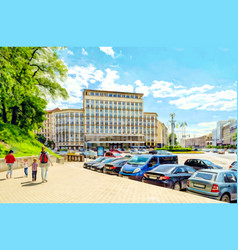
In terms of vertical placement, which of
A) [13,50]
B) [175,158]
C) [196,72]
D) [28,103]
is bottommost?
[175,158]

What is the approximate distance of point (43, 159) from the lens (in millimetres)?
5969

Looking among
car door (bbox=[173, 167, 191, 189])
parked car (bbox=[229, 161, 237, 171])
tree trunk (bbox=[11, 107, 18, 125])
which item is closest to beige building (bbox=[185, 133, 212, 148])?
parked car (bbox=[229, 161, 237, 171])

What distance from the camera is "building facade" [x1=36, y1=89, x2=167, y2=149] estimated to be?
8266mm

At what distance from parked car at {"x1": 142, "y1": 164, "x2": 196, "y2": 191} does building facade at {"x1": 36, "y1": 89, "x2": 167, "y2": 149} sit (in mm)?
2591

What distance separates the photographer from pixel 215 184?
4629 mm

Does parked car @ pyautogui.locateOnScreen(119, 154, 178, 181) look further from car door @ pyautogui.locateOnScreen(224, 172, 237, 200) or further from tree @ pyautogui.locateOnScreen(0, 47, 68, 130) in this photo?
tree @ pyautogui.locateOnScreen(0, 47, 68, 130)

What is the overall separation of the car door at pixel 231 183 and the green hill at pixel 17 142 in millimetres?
7351

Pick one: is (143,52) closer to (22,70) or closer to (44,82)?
(44,82)

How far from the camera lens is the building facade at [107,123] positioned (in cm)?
827

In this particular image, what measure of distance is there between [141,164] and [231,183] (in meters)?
3.14

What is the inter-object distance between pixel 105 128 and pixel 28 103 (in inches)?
176

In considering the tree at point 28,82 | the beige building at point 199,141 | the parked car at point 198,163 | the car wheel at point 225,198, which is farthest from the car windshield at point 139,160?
the tree at point 28,82

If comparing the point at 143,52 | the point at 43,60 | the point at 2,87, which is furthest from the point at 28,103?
the point at 143,52

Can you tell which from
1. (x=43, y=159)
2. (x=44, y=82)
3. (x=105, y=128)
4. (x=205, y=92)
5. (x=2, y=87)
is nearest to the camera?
(x=43, y=159)
